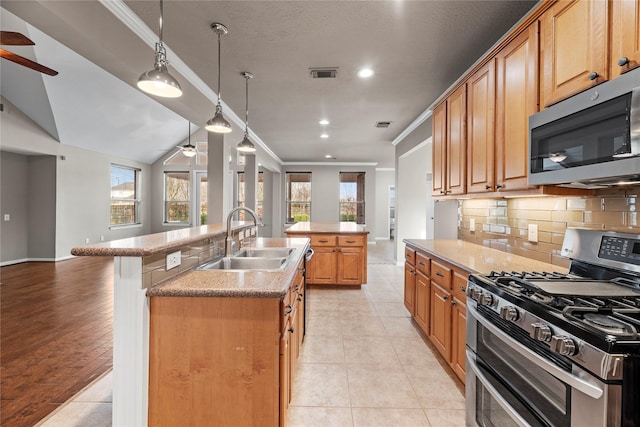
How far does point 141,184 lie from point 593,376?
10.6 meters

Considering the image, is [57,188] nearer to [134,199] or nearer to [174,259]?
[134,199]

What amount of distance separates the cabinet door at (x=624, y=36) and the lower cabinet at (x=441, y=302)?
1222mm

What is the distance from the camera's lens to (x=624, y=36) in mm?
1238

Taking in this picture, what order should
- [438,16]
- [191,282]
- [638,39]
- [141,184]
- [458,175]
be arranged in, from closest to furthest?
1. [638,39]
2. [191,282]
3. [438,16]
4. [458,175]
5. [141,184]

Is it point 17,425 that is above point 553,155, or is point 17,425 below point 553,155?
below

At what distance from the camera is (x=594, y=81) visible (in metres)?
1.35

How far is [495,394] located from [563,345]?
1.75 ft

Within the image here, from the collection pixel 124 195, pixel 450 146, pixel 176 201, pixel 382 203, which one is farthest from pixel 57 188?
pixel 382 203

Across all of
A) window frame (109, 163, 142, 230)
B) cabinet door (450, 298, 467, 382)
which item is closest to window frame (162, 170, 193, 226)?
window frame (109, 163, 142, 230)

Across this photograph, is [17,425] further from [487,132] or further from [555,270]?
[487,132]

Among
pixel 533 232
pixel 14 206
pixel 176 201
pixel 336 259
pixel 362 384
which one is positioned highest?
pixel 176 201

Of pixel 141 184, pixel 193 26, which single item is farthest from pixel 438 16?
pixel 141 184

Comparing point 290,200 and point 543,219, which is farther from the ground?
point 290,200

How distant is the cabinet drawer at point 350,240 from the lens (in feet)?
14.4
